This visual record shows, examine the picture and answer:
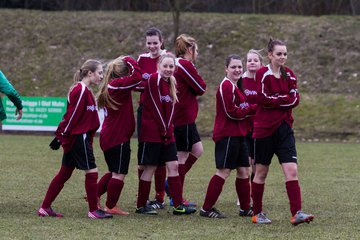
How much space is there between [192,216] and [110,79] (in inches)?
66.2

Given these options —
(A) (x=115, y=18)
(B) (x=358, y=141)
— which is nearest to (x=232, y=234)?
(B) (x=358, y=141)

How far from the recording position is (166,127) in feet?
26.9

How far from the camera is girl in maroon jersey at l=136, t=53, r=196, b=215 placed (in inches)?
320

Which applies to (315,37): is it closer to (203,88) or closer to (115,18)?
(115,18)

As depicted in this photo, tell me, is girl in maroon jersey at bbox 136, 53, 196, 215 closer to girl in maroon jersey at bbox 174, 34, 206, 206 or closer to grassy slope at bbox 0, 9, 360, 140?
girl in maroon jersey at bbox 174, 34, 206, 206

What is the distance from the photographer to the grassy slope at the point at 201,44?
27.2 metres

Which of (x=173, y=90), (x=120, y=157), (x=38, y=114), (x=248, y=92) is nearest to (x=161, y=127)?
(x=173, y=90)

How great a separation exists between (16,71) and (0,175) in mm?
17545

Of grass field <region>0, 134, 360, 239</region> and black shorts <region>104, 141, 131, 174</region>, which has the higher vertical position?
black shorts <region>104, 141, 131, 174</region>

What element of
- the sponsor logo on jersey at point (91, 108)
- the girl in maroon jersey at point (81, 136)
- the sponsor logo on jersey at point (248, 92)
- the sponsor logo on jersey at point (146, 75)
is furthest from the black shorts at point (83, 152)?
the sponsor logo on jersey at point (248, 92)

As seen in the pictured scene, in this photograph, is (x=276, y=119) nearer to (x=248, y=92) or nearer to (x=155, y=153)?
(x=248, y=92)

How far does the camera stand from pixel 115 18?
3247 cm

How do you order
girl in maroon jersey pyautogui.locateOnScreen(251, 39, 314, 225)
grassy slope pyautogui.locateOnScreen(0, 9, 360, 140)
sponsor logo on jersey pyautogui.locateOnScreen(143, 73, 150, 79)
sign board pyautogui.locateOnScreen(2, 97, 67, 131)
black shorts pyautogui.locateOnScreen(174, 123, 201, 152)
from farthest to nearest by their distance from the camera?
grassy slope pyautogui.locateOnScreen(0, 9, 360, 140), sign board pyautogui.locateOnScreen(2, 97, 67, 131), black shorts pyautogui.locateOnScreen(174, 123, 201, 152), sponsor logo on jersey pyautogui.locateOnScreen(143, 73, 150, 79), girl in maroon jersey pyautogui.locateOnScreen(251, 39, 314, 225)

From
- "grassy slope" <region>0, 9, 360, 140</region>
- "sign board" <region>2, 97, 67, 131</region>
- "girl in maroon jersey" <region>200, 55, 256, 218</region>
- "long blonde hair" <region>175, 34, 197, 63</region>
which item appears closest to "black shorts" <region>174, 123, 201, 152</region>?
"long blonde hair" <region>175, 34, 197, 63</region>
